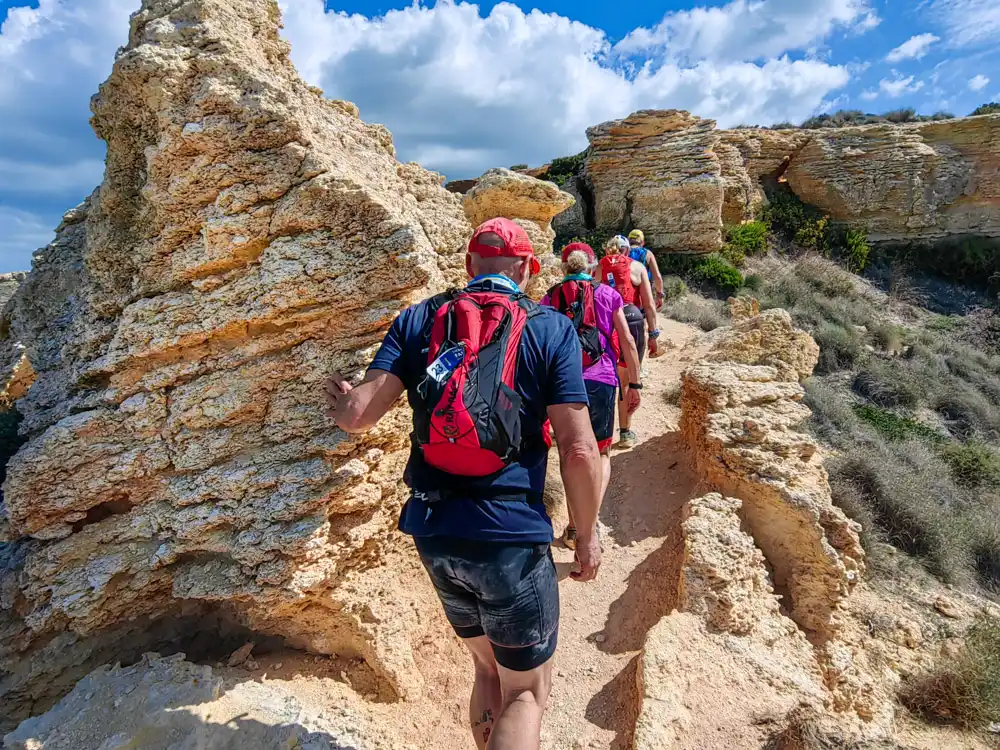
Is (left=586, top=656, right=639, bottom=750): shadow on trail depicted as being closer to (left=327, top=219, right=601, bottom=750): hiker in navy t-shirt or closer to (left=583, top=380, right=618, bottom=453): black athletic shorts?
(left=327, top=219, right=601, bottom=750): hiker in navy t-shirt

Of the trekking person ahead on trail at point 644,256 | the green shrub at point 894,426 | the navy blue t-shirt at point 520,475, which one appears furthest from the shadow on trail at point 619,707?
the green shrub at point 894,426

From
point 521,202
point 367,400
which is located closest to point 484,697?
point 367,400

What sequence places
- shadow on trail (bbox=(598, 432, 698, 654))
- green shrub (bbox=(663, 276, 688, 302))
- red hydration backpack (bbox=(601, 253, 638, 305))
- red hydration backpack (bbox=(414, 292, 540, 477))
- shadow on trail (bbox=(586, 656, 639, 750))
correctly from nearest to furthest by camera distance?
red hydration backpack (bbox=(414, 292, 540, 477)) → shadow on trail (bbox=(586, 656, 639, 750)) → shadow on trail (bbox=(598, 432, 698, 654)) → red hydration backpack (bbox=(601, 253, 638, 305)) → green shrub (bbox=(663, 276, 688, 302))

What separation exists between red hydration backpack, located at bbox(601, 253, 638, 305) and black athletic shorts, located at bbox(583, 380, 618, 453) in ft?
5.65

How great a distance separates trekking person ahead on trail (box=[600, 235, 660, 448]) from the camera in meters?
4.77

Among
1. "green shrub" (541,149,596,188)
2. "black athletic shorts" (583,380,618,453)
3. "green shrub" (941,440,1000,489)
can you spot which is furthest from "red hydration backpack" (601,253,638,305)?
"green shrub" (541,149,596,188)

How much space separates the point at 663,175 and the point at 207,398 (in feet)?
46.5

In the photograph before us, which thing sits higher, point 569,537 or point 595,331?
point 595,331

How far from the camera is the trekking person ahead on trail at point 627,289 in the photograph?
4.77m

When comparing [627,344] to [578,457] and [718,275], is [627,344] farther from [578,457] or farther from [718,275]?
[718,275]

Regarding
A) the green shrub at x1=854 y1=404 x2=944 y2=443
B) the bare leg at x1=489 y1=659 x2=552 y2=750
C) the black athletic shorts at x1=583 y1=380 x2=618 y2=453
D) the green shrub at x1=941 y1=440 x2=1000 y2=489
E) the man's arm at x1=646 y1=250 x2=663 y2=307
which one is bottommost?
the green shrub at x1=941 y1=440 x2=1000 y2=489

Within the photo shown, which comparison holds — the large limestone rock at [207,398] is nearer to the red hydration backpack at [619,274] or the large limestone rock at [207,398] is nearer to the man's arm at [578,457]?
the man's arm at [578,457]

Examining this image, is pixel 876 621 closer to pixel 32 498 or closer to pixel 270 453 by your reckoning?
pixel 270 453

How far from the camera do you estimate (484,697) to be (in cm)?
210
